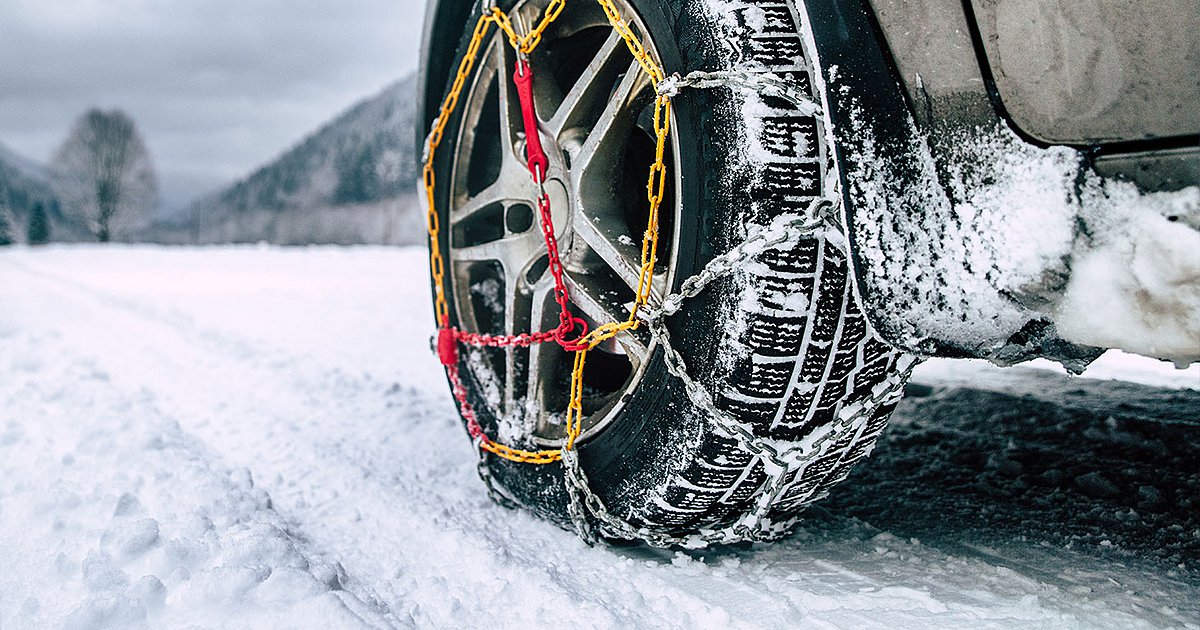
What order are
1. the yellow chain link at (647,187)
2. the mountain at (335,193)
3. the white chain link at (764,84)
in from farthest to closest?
the mountain at (335,193), the yellow chain link at (647,187), the white chain link at (764,84)

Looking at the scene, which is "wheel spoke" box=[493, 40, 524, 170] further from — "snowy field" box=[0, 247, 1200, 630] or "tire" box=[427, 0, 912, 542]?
"snowy field" box=[0, 247, 1200, 630]

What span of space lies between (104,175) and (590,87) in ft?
164

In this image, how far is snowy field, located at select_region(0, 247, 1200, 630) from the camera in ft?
4.35

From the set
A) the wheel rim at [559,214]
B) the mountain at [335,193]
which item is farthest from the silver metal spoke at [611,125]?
the mountain at [335,193]

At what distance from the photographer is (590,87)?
1.52 m

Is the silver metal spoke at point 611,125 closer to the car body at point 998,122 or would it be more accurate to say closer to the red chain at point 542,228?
the red chain at point 542,228

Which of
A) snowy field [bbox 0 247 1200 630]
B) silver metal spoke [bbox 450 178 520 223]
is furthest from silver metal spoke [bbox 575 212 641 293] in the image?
snowy field [bbox 0 247 1200 630]

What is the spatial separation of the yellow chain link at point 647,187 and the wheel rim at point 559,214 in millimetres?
23

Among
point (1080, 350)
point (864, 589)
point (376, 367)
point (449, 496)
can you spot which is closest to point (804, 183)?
point (1080, 350)

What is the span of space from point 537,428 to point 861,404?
716mm

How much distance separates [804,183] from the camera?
1.15m

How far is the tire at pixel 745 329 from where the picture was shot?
115 centimetres

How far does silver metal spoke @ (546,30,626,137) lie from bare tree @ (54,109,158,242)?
155ft

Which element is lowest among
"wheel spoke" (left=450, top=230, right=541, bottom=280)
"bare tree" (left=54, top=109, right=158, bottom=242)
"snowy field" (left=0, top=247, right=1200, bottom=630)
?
"snowy field" (left=0, top=247, right=1200, bottom=630)
